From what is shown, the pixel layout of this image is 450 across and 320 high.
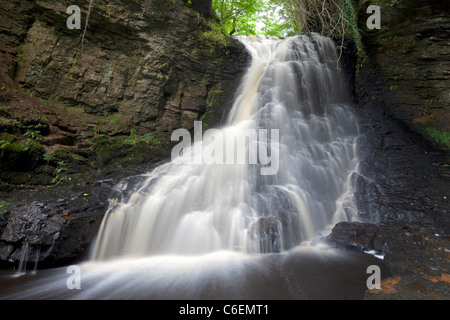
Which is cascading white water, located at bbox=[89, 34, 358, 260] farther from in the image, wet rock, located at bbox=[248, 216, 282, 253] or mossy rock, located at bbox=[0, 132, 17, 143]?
mossy rock, located at bbox=[0, 132, 17, 143]

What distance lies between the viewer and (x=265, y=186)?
5195 millimetres

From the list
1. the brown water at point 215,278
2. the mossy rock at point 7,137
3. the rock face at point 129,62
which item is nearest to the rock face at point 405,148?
the brown water at point 215,278

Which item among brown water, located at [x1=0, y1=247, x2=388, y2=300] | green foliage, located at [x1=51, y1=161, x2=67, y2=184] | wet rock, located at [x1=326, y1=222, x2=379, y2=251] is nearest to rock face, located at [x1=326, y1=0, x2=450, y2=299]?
wet rock, located at [x1=326, y1=222, x2=379, y2=251]

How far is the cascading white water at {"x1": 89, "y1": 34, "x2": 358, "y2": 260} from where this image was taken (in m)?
4.15

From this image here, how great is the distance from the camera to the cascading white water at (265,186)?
415 centimetres

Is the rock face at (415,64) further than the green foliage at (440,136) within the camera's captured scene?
Yes

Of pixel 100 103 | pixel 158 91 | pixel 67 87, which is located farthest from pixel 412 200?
pixel 67 87

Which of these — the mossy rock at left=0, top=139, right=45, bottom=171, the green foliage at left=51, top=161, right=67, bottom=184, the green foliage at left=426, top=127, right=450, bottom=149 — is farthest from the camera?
the green foliage at left=426, top=127, right=450, bottom=149

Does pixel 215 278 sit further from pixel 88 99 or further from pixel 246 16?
pixel 246 16

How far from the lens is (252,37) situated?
1212 cm

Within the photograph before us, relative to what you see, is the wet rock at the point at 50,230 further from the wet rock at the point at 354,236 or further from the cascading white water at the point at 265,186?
the wet rock at the point at 354,236

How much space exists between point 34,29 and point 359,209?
1038 centimetres
